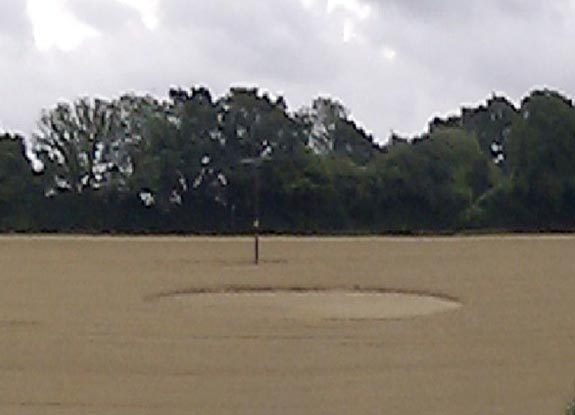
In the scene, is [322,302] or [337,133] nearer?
[322,302]

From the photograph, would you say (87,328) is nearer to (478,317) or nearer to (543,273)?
(478,317)

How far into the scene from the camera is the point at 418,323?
65.8ft

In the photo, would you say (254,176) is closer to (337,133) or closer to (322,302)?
(337,133)

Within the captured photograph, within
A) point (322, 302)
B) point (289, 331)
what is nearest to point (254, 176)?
→ point (322, 302)

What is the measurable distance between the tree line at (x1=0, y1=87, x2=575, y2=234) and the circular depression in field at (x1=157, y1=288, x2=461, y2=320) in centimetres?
1890

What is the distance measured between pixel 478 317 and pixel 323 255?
50.3ft

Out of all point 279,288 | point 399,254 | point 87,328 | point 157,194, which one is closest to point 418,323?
point 87,328

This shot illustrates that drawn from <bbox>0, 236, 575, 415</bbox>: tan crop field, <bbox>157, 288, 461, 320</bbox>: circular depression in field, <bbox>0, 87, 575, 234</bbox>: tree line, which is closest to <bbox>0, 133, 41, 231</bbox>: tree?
<bbox>0, 87, 575, 234</bbox>: tree line

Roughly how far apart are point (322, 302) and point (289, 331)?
245 inches

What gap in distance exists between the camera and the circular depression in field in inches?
872

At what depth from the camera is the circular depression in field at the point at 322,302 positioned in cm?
2216

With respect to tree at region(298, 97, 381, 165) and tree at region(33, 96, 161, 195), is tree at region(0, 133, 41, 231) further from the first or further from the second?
tree at region(298, 97, 381, 165)

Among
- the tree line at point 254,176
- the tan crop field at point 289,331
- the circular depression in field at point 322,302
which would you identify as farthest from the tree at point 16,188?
the circular depression in field at point 322,302

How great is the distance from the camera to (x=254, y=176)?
4669 centimetres
